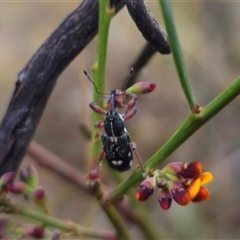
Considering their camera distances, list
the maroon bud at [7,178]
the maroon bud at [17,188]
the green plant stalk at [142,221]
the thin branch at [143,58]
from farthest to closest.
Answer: the green plant stalk at [142,221]
the thin branch at [143,58]
the maroon bud at [17,188]
the maroon bud at [7,178]

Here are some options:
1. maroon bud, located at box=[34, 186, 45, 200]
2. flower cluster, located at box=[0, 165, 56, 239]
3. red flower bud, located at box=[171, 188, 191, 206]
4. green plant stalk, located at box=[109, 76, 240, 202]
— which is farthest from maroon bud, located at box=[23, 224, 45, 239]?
red flower bud, located at box=[171, 188, 191, 206]

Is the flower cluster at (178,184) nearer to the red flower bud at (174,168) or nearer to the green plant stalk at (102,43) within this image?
the red flower bud at (174,168)

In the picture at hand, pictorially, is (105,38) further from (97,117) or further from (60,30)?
(97,117)

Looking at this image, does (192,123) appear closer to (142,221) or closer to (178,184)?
(178,184)

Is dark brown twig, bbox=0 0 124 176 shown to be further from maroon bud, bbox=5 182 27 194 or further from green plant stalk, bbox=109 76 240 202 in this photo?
green plant stalk, bbox=109 76 240 202

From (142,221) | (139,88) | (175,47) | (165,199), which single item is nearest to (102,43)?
(139,88)

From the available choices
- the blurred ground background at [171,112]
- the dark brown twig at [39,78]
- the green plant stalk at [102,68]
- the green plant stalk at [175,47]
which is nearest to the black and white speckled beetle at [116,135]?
the green plant stalk at [102,68]
